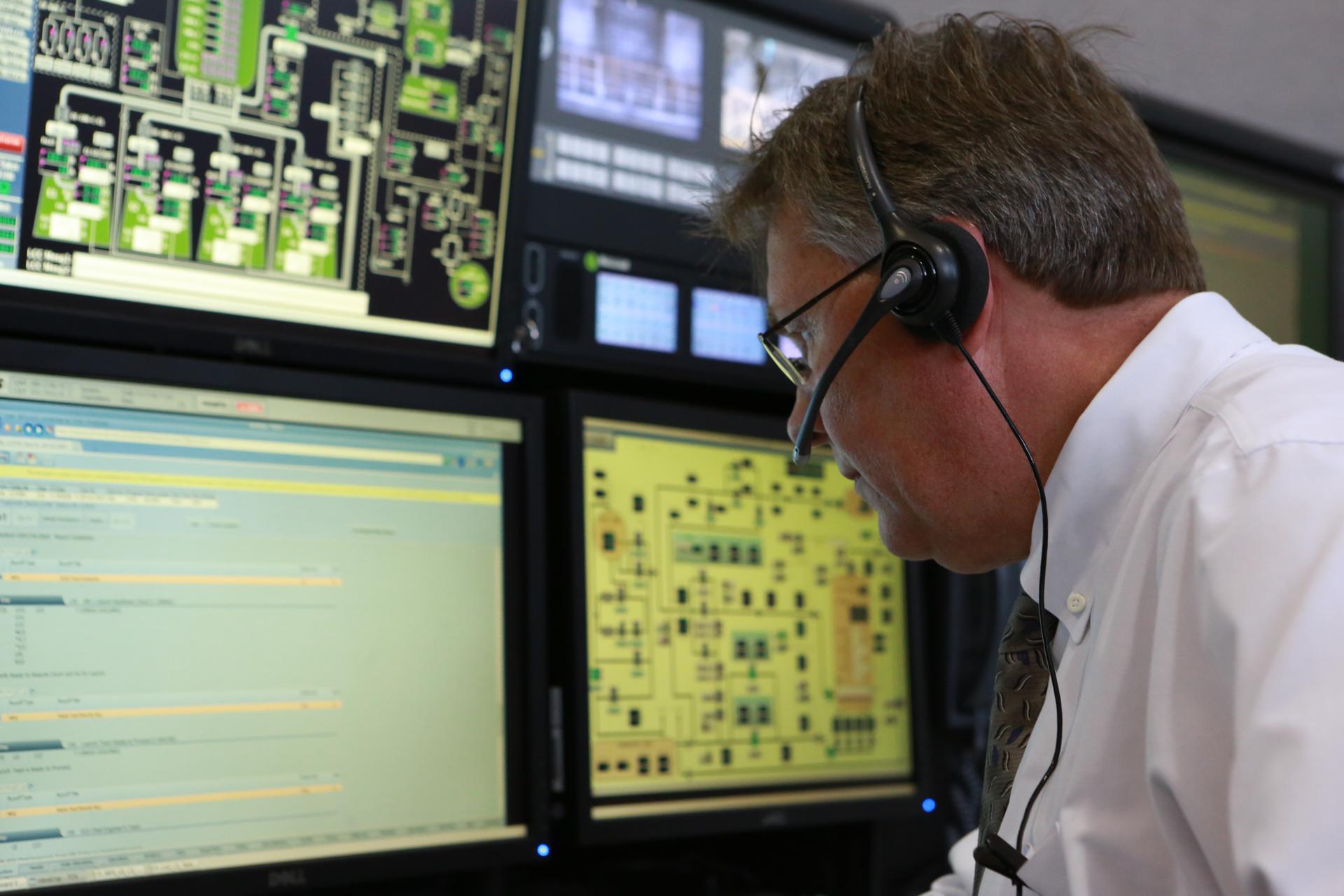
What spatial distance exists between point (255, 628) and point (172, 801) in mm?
146

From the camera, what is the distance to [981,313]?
798 mm

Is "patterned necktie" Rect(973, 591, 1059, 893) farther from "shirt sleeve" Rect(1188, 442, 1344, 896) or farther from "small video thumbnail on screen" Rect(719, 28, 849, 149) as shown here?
"small video thumbnail on screen" Rect(719, 28, 849, 149)

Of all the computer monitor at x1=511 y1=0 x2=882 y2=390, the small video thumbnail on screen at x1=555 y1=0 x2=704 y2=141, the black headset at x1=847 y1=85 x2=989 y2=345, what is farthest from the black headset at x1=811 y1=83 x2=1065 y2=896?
the small video thumbnail on screen at x1=555 y1=0 x2=704 y2=141

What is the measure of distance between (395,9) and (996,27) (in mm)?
527

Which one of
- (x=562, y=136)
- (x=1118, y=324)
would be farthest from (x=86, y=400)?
(x=1118, y=324)

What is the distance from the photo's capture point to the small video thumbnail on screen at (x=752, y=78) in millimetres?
1335

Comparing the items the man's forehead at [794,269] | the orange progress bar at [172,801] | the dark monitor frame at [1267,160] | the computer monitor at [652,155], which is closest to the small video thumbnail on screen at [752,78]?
the computer monitor at [652,155]

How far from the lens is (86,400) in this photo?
958mm

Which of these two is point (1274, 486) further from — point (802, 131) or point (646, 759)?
point (646, 759)

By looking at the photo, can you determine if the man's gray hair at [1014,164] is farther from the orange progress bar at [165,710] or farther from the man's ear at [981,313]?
the orange progress bar at [165,710]

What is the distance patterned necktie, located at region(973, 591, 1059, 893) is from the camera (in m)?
0.81

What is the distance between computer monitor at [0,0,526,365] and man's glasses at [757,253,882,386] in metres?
0.29

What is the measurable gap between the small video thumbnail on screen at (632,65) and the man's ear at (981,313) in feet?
1.84

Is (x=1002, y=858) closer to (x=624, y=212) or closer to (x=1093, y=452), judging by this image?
(x=1093, y=452)
